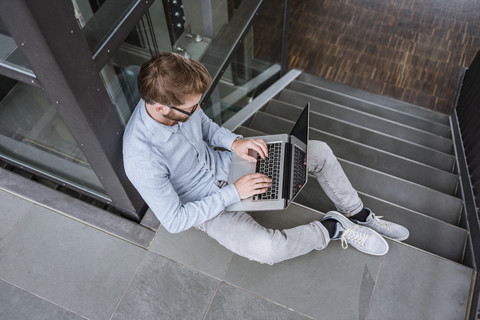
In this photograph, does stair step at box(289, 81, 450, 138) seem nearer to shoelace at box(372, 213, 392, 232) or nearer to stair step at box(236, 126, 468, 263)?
stair step at box(236, 126, 468, 263)

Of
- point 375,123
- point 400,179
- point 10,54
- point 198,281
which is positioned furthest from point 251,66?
point 10,54

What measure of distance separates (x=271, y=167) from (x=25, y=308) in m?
1.60

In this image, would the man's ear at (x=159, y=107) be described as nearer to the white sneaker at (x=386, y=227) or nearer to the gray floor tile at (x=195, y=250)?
the gray floor tile at (x=195, y=250)

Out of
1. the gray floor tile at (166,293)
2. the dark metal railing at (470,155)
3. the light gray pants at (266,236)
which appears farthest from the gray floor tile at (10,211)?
the dark metal railing at (470,155)

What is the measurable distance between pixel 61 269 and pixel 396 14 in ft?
18.1

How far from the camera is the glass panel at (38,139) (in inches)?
70.5

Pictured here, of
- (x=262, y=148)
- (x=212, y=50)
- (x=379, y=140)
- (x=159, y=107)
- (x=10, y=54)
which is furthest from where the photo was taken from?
(x=379, y=140)

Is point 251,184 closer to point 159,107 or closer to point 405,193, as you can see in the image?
point 159,107

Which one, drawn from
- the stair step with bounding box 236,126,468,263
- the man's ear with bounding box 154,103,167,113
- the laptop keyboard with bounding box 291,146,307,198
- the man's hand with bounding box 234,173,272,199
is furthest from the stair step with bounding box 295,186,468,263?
the man's ear with bounding box 154,103,167,113

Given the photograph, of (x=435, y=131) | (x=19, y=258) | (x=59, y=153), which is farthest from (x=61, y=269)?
(x=435, y=131)

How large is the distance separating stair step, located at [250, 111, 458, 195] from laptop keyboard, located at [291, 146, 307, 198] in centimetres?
107

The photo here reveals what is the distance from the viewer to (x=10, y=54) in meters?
1.46

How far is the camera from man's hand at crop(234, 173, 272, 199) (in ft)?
6.36

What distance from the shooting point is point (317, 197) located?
8.99 ft
